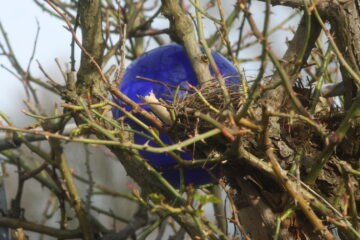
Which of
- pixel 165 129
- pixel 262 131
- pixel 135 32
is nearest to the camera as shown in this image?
pixel 262 131

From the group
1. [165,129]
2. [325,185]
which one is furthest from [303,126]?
[165,129]

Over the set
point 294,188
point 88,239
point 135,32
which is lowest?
point 88,239

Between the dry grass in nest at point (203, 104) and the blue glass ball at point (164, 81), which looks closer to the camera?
the dry grass in nest at point (203, 104)

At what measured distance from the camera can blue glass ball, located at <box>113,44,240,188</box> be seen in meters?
1.86

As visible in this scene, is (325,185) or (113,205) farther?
(113,205)

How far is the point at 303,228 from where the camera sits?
5.46 feet

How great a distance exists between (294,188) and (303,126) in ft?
0.93

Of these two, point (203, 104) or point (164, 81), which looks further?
point (164, 81)

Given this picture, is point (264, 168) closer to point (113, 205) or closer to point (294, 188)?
point (294, 188)

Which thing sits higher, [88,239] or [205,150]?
[205,150]

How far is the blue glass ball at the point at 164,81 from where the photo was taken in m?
1.86

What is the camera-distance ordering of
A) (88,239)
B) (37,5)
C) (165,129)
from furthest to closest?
(37,5)
(88,239)
(165,129)

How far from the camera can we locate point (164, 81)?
1882 millimetres

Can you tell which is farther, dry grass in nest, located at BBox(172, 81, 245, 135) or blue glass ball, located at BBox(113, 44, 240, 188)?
blue glass ball, located at BBox(113, 44, 240, 188)
